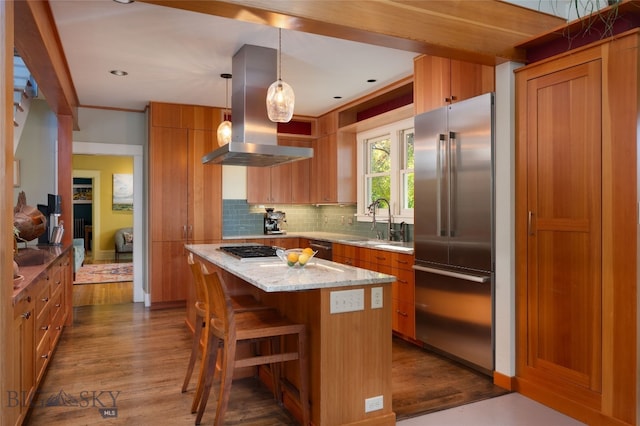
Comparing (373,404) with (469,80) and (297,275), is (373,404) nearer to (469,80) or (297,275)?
(297,275)

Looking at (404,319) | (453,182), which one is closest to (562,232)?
(453,182)

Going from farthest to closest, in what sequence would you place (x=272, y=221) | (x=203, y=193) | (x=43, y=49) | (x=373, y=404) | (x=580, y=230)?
(x=272, y=221) → (x=203, y=193) → (x=43, y=49) → (x=580, y=230) → (x=373, y=404)

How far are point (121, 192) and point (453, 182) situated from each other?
998 centimetres

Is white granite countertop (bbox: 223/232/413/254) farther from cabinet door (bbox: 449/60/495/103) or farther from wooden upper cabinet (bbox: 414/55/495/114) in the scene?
cabinet door (bbox: 449/60/495/103)

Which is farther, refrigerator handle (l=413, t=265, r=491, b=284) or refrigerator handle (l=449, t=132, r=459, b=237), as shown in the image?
refrigerator handle (l=449, t=132, r=459, b=237)

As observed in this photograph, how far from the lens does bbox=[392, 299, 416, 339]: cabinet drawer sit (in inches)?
165

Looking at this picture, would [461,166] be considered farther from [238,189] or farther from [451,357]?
[238,189]

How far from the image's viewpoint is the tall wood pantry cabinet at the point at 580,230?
8.27 ft

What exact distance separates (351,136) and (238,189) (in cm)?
178

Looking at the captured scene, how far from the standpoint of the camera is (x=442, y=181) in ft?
12.4

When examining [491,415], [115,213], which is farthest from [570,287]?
[115,213]

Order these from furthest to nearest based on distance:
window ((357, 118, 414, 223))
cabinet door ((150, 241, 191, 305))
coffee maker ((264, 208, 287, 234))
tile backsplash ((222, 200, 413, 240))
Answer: coffee maker ((264, 208, 287, 234)) → tile backsplash ((222, 200, 413, 240)) → cabinet door ((150, 241, 191, 305)) → window ((357, 118, 414, 223))

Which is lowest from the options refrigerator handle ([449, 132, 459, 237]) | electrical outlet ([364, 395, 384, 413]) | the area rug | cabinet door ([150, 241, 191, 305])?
the area rug

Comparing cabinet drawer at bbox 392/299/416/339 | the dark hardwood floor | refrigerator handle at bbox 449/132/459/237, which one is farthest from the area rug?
refrigerator handle at bbox 449/132/459/237
